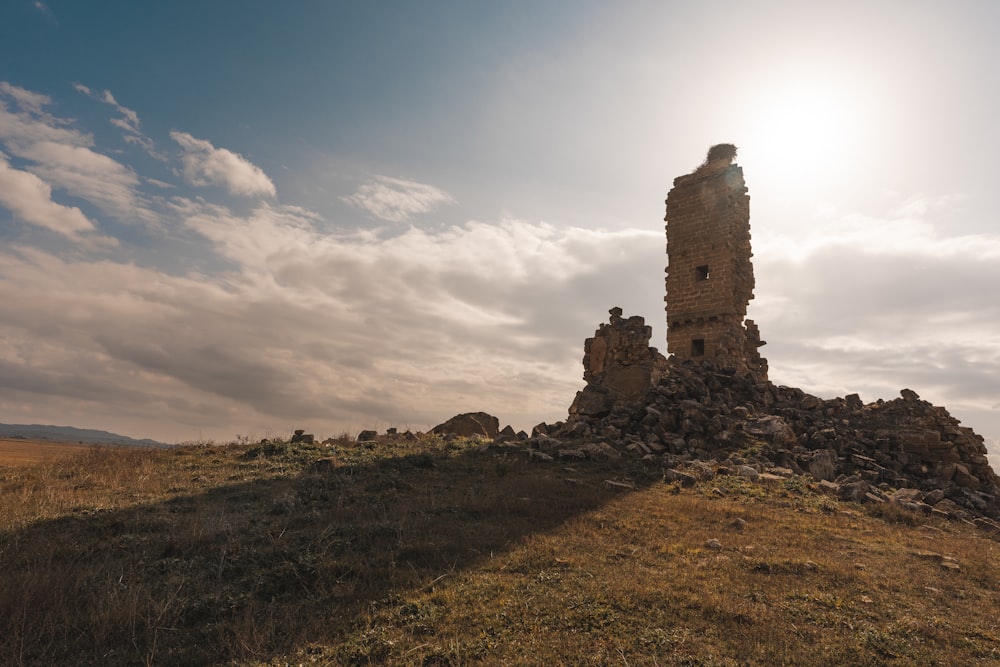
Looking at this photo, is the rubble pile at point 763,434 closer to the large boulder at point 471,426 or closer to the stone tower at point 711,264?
the stone tower at point 711,264

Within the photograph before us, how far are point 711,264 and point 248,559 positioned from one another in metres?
19.4

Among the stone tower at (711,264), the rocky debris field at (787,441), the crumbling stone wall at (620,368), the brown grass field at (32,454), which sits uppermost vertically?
the stone tower at (711,264)

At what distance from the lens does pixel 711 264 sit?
21.4 metres

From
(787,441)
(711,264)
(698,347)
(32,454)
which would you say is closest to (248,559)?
(787,441)

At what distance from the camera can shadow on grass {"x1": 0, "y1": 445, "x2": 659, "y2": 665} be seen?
16.1 feet

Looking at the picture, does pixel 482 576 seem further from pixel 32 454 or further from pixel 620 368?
pixel 32 454

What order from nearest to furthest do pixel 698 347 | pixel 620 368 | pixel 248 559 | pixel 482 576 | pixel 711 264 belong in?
1. pixel 482 576
2. pixel 248 559
3. pixel 620 368
4. pixel 711 264
5. pixel 698 347

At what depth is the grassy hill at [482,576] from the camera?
4.81m

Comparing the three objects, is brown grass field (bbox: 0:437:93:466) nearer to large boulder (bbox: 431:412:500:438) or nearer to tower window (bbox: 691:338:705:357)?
large boulder (bbox: 431:412:500:438)

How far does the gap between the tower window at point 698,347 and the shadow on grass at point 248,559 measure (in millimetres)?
10490

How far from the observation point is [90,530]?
319 inches

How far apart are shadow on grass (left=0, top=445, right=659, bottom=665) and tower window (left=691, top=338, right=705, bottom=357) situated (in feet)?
34.4

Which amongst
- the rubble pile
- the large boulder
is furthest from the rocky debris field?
the large boulder

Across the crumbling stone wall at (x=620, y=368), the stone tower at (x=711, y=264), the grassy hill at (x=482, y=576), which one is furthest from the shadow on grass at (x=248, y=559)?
the stone tower at (x=711, y=264)
